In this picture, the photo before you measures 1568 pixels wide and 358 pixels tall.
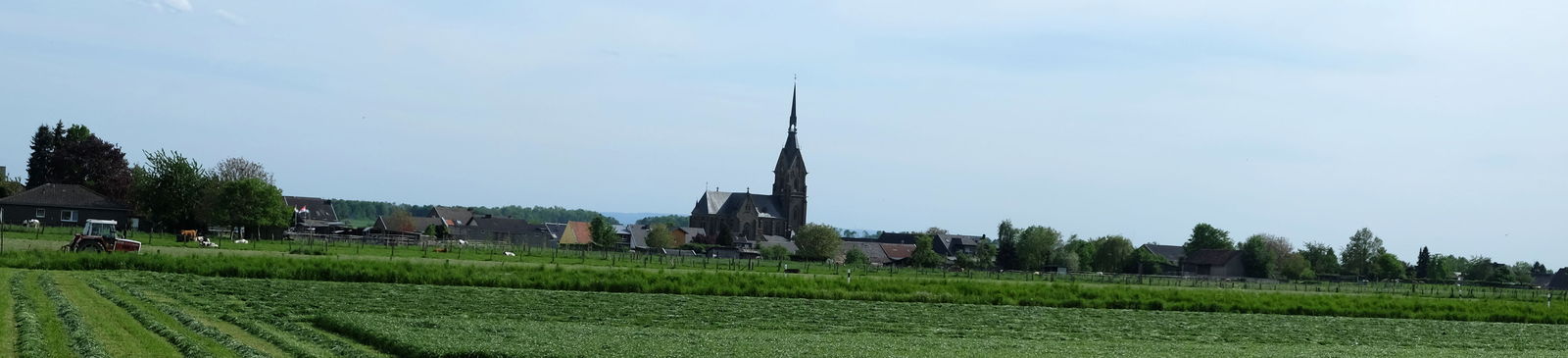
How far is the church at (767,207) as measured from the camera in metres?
158

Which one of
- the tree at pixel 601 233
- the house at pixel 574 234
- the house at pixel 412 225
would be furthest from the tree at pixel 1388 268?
the house at pixel 412 225

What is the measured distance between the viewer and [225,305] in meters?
29.1

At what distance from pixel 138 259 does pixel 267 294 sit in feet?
36.6

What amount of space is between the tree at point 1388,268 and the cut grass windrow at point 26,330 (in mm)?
127562

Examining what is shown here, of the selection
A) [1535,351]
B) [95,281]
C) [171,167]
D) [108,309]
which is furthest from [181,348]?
[171,167]

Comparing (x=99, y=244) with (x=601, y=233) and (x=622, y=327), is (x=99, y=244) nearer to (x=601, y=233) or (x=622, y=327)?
(x=622, y=327)

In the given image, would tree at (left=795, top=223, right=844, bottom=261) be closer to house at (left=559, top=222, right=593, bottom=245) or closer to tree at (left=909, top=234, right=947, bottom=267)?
tree at (left=909, top=234, right=947, bottom=267)

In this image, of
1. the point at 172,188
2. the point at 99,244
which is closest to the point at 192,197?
the point at 172,188

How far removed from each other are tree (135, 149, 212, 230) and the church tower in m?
85.7

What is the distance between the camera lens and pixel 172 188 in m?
82.1

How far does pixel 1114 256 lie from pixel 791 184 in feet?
154

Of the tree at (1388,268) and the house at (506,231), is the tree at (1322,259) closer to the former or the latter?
the tree at (1388,268)

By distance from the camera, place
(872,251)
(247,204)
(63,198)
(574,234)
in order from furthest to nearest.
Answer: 1. (574,234)
2. (872,251)
3. (63,198)
4. (247,204)

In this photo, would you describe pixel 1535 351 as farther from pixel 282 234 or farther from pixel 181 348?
pixel 282 234
